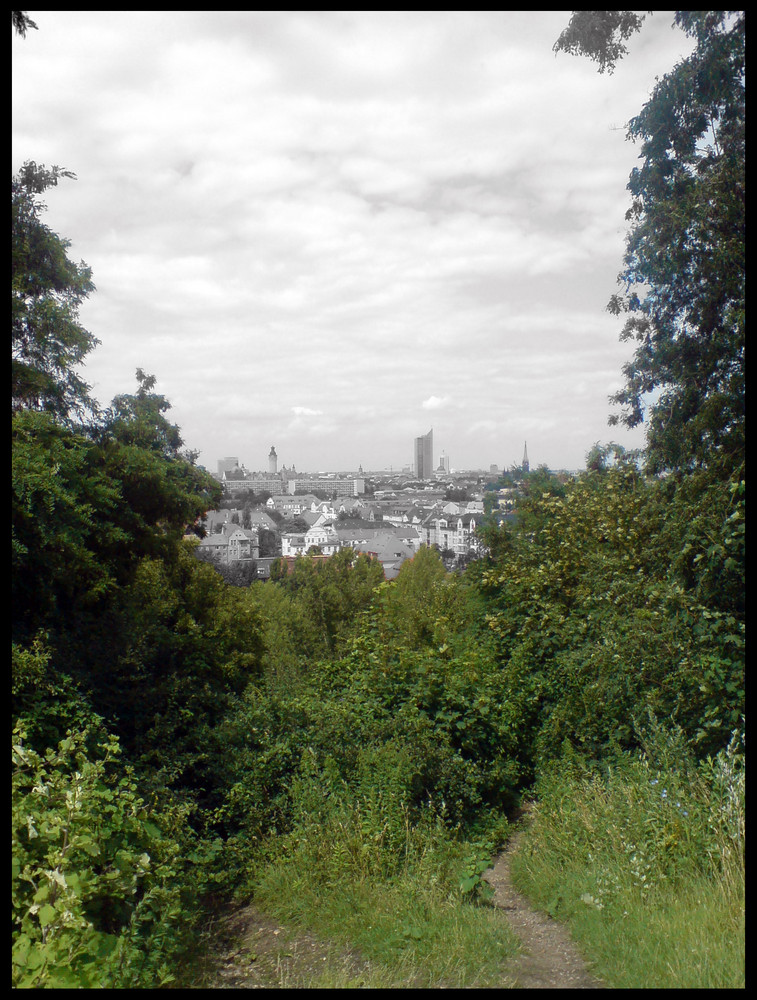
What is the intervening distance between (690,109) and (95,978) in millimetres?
8234

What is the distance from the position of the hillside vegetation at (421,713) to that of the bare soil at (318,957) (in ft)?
0.35

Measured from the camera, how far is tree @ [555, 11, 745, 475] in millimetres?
5672

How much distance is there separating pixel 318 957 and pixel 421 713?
9.08ft

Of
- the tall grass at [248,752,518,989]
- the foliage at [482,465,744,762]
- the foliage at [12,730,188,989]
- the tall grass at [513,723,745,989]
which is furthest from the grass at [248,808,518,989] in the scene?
the foliage at [482,465,744,762]

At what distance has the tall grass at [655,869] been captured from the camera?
9.02ft

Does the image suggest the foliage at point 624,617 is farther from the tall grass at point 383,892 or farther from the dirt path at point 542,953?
the tall grass at point 383,892

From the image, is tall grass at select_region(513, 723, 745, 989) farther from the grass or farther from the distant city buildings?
the distant city buildings

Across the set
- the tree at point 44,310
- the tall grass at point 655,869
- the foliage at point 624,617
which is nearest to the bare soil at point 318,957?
the tall grass at point 655,869

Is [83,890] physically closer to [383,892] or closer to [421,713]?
[383,892]

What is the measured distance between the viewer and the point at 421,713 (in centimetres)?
625

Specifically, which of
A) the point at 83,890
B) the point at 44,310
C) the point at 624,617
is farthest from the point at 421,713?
the point at 44,310

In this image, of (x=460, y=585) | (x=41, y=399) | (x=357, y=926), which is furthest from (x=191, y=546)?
(x=357, y=926)

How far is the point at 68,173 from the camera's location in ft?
31.0
